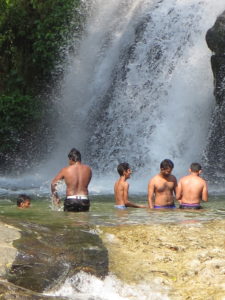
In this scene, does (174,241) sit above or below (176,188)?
below

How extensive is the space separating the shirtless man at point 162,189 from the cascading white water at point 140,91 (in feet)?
21.4

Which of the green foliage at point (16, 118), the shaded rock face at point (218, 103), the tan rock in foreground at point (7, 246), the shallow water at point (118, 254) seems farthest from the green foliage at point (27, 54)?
the tan rock in foreground at point (7, 246)

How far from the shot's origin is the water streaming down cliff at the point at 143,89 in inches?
826

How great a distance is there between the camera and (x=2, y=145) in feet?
84.8

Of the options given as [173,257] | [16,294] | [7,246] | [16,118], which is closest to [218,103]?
[16,118]

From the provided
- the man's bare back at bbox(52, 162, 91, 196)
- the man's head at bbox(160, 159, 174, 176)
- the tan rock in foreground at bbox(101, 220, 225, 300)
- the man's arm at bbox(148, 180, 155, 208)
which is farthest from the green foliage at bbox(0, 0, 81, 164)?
the tan rock in foreground at bbox(101, 220, 225, 300)

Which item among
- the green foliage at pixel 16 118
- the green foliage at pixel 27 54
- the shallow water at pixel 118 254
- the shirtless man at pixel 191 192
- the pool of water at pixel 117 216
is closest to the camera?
the shallow water at pixel 118 254

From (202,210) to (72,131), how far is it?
14.9m

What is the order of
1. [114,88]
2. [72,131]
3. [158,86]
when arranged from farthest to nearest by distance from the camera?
[72,131] < [114,88] < [158,86]

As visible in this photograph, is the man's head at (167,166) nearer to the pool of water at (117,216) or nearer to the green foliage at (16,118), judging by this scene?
the pool of water at (117,216)

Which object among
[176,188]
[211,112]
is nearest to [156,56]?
[211,112]

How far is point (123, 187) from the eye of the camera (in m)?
11.4

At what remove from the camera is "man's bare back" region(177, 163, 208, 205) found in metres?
11.1

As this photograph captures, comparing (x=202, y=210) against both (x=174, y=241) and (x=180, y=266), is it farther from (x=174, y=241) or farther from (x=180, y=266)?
(x=180, y=266)
